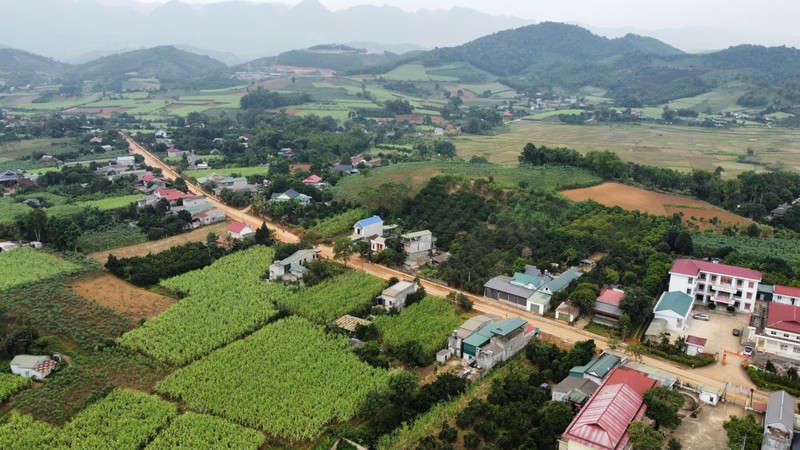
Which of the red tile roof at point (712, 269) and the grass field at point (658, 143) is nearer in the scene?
the red tile roof at point (712, 269)

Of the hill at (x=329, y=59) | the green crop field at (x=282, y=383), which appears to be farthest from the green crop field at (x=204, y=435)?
the hill at (x=329, y=59)

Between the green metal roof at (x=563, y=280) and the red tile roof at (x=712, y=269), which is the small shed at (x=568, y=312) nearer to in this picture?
the green metal roof at (x=563, y=280)

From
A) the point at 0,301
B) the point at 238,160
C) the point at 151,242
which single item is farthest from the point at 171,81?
the point at 0,301

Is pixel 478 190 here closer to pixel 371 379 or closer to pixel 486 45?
pixel 371 379

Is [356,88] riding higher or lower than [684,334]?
higher

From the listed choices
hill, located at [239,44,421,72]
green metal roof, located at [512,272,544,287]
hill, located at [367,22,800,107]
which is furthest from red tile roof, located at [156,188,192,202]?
hill, located at [239,44,421,72]

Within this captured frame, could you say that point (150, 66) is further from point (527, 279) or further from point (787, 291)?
point (787, 291)

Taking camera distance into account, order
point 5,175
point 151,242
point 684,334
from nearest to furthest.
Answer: point 684,334 → point 151,242 → point 5,175
